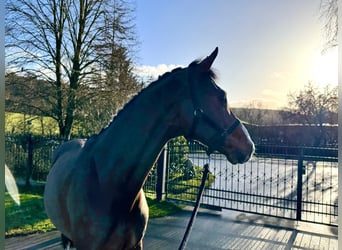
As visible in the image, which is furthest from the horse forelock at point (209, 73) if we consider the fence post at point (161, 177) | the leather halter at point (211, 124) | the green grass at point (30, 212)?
the fence post at point (161, 177)

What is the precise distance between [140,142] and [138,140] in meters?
0.01

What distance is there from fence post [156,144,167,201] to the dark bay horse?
3719mm

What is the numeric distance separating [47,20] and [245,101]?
368 cm

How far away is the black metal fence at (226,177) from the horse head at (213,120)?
3.10 meters

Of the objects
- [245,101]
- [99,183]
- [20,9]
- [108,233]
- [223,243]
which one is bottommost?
[223,243]

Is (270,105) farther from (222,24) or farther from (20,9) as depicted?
(20,9)

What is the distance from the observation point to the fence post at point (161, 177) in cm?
496

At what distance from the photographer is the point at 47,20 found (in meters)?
4.45

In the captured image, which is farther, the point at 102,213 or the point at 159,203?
the point at 159,203

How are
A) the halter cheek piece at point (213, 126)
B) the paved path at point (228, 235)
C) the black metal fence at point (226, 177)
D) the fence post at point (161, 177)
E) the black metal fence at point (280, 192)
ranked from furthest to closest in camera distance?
the fence post at point (161, 177) < the black metal fence at point (226, 177) < the black metal fence at point (280, 192) < the paved path at point (228, 235) < the halter cheek piece at point (213, 126)

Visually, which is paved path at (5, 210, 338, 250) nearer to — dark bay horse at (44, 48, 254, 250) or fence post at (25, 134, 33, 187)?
dark bay horse at (44, 48, 254, 250)

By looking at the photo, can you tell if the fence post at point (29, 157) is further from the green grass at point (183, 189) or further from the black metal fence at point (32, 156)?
the green grass at point (183, 189)

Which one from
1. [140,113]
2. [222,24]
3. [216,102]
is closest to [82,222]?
[140,113]

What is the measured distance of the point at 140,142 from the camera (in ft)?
3.78
